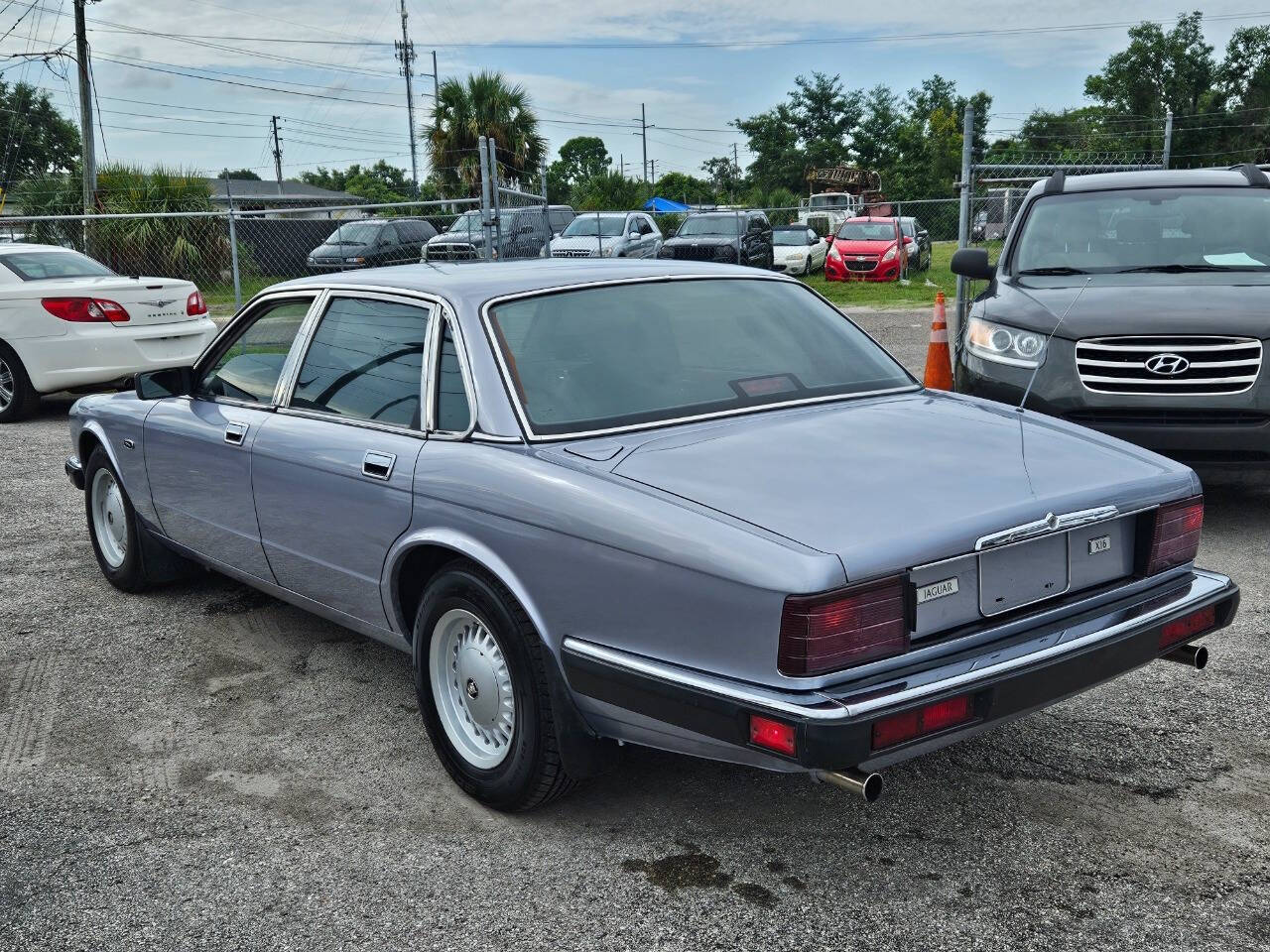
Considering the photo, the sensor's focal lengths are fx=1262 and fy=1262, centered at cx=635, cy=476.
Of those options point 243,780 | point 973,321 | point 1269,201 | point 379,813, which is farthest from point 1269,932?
point 1269,201

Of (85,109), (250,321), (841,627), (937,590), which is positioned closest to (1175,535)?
(937,590)

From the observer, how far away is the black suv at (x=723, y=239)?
2294cm

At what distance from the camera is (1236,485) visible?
7.17m

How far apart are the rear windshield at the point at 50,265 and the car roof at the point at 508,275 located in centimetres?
735

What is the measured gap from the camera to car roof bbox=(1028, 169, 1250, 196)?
288 inches

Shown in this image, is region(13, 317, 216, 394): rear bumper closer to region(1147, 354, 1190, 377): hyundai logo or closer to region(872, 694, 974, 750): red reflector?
region(1147, 354, 1190, 377): hyundai logo

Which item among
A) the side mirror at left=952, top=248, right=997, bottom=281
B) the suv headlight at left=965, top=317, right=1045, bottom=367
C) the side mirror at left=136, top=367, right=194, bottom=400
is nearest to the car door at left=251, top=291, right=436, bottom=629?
the side mirror at left=136, top=367, right=194, bottom=400

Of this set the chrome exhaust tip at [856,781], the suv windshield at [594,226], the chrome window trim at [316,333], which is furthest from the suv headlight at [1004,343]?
the suv windshield at [594,226]

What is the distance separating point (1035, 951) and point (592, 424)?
1.64 m

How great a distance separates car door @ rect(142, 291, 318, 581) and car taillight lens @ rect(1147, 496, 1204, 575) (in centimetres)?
278

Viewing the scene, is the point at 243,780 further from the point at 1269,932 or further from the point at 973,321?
the point at 973,321

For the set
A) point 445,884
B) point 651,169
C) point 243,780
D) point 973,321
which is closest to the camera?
point 445,884

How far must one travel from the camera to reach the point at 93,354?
10.3 m

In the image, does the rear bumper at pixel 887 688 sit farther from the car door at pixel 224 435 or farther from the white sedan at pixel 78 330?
the white sedan at pixel 78 330
